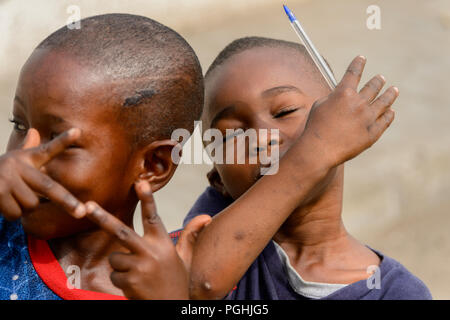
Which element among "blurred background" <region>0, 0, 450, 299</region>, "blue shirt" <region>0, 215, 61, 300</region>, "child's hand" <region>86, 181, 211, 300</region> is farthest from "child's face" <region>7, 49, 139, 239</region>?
"blurred background" <region>0, 0, 450, 299</region>

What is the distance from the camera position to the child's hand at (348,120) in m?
1.32

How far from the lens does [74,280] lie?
1.36 meters

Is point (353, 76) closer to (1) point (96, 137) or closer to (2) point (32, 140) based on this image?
(1) point (96, 137)

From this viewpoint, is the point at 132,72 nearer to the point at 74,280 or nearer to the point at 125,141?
the point at 125,141

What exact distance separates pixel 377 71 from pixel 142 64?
7.77ft

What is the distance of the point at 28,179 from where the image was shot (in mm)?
1092

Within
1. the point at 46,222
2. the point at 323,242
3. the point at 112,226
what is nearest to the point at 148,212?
the point at 112,226

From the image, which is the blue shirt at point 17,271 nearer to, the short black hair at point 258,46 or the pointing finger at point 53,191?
the pointing finger at point 53,191

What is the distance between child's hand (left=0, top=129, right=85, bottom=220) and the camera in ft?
3.56

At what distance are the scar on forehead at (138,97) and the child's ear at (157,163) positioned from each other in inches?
3.8

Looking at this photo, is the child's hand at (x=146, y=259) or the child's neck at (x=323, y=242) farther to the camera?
the child's neck at (x=323, y=242)

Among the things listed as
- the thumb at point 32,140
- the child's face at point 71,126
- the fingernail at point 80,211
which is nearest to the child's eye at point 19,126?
the child's face at point 71,126
